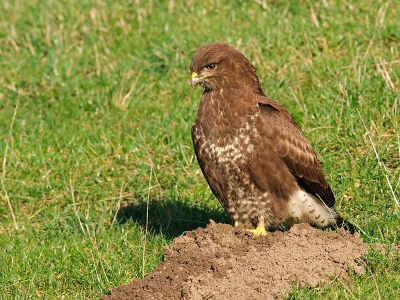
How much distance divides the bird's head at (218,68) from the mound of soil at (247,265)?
1254 millimetres

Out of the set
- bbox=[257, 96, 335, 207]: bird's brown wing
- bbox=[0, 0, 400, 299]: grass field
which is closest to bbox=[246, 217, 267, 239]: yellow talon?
bbox=[257, 96, 335, 207]: bird's brown wing

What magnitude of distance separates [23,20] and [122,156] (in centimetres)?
368

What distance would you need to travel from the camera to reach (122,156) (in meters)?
8.48

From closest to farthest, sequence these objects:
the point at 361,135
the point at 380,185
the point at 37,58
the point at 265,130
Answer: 1. the point at 265,130
2. the point at 380,185
3. the point at 361,135
4. the point at 37,58

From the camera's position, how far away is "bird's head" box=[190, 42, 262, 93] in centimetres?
646

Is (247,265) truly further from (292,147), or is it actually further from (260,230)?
(292,147)

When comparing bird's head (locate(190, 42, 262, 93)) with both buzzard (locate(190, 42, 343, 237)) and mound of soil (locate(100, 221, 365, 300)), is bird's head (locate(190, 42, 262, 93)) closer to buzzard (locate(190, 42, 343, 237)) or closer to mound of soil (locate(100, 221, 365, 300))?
buzzard (locate(190, 42, 343, 237))

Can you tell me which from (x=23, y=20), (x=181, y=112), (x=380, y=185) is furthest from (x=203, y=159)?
(x=23, y=20)

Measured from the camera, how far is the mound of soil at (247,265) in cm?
556

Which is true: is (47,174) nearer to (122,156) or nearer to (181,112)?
(122,156)

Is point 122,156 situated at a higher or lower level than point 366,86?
lower

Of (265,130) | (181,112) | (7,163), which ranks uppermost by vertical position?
(265,130)

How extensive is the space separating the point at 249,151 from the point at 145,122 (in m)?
2.85

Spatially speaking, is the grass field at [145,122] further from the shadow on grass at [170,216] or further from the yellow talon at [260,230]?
the yellow talon at [260,230]
